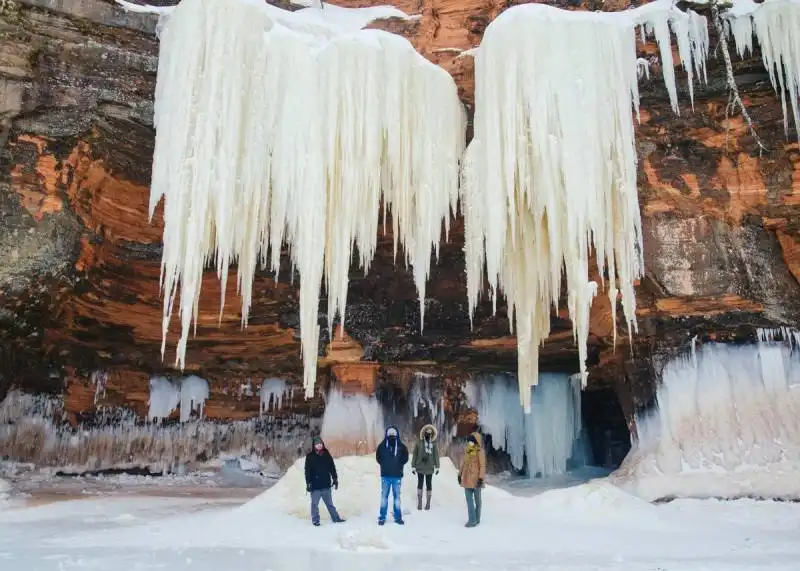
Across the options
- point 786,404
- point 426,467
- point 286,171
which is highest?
point 286,171

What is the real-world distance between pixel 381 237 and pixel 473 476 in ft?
15.1

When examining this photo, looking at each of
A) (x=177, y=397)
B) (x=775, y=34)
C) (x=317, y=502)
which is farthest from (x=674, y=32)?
(x=177, y=397)

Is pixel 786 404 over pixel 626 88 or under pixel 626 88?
under

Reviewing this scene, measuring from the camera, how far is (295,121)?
768cm

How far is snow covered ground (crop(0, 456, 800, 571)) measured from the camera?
4.61 m

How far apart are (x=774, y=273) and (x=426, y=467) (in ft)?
18.9

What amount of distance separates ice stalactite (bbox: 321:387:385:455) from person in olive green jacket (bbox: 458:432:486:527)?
17.2 feet

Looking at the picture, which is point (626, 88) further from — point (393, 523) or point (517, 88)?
point (393, 523)

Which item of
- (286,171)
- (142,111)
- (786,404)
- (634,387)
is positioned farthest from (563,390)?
(142,111)

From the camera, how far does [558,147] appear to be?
7512 mm

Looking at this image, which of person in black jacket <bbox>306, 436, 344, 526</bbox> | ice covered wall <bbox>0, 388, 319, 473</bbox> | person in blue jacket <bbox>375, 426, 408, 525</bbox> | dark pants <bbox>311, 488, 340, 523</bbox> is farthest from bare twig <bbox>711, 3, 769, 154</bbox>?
ice covered wall <bbox>0, 388, 319, 473</bbox>

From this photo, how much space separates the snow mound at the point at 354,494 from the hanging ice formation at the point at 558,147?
148 cm

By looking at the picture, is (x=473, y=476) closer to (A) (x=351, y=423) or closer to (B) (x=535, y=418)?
(A) (x=351, y=423)

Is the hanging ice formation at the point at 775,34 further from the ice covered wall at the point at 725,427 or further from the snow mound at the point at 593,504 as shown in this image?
the snow mound at the point at 593,504
